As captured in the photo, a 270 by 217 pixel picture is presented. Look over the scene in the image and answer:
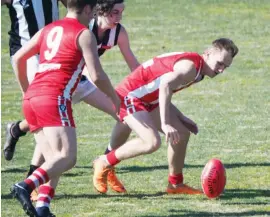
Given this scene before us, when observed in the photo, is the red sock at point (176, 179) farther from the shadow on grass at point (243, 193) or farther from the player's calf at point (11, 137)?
the player's calf at point (11, 137)

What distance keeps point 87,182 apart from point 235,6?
12417 mm

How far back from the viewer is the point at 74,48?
7.39 m

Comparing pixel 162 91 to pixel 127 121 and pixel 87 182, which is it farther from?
pixel 87 182

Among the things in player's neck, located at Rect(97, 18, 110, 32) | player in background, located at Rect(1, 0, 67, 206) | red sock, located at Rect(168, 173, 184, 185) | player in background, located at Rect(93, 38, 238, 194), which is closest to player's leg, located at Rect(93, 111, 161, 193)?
player in background, located at Rect(93, 38, 238, 194)

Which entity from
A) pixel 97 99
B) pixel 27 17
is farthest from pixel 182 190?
pixel 27 17

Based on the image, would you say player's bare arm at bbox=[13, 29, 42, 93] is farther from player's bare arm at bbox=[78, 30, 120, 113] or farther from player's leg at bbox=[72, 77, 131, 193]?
player's leg at bbox=[72, 77, 131, 193]

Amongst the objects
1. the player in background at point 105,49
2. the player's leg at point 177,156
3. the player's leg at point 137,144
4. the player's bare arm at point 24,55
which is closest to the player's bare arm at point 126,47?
the player in background at point 105,49

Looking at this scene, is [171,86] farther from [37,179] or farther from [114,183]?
[37,179]

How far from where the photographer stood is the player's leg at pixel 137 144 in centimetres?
856

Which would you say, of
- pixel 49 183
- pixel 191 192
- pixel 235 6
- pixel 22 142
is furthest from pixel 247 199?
pixel 235 6

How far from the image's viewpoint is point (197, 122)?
12555 millimetres

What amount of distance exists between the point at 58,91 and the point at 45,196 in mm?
742

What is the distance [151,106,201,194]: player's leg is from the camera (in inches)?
346

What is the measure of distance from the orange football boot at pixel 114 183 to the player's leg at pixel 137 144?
0.28ft
